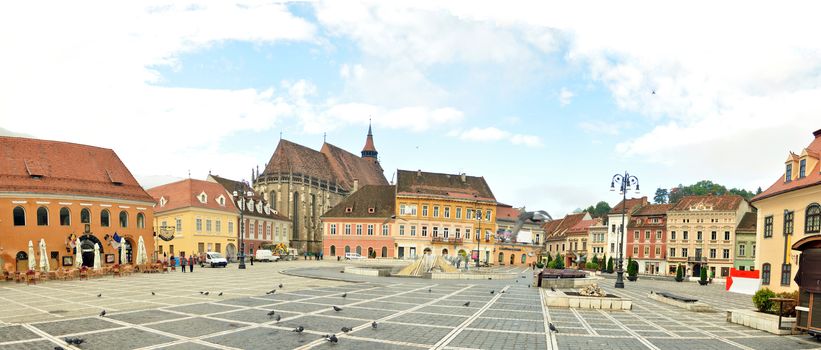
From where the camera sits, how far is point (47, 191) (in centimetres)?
3388

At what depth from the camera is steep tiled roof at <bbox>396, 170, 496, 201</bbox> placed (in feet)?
220

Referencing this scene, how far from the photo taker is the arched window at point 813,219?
24875 millimetres

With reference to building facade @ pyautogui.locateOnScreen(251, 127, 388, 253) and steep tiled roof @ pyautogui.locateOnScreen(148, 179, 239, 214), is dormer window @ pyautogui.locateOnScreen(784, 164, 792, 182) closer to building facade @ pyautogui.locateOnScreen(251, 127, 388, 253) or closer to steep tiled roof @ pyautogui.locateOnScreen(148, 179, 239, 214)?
steep tiled roof @ pyautogui.locateOnScreen(148, 179, 239, 214)

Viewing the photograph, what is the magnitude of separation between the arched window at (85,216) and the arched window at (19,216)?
11.6ft

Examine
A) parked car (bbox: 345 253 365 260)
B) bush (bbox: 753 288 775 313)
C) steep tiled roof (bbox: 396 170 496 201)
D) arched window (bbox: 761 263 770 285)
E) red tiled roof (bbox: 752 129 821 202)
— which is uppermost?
steep tiled roof (bbox: 396 170 496 201)

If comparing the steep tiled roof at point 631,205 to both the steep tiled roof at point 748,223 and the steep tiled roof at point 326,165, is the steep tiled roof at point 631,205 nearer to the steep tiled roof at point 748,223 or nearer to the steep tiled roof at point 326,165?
the steep tiled roof at point 748,223

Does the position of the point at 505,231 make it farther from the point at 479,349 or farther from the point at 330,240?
the point at 479,349

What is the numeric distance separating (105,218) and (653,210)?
222 ft

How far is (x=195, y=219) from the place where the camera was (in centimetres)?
5297

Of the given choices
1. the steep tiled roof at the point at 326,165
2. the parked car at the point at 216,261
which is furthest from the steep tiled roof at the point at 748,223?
the steep tiled roof at the point at 326,165

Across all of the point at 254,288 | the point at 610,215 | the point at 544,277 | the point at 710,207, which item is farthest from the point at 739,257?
the point at 254,288

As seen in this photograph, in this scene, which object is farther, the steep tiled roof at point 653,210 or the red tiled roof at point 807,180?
the steep tiled roof at point 653,210

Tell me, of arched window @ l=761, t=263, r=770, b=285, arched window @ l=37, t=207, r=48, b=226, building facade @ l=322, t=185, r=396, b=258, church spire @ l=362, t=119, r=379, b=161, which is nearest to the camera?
arched window @ l=761, t=263, r=770, b=285

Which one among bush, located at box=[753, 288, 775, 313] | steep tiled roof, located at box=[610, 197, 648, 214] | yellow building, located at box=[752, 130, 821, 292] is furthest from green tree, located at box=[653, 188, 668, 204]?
bush, located at box=[753, 288, 775, 313]
